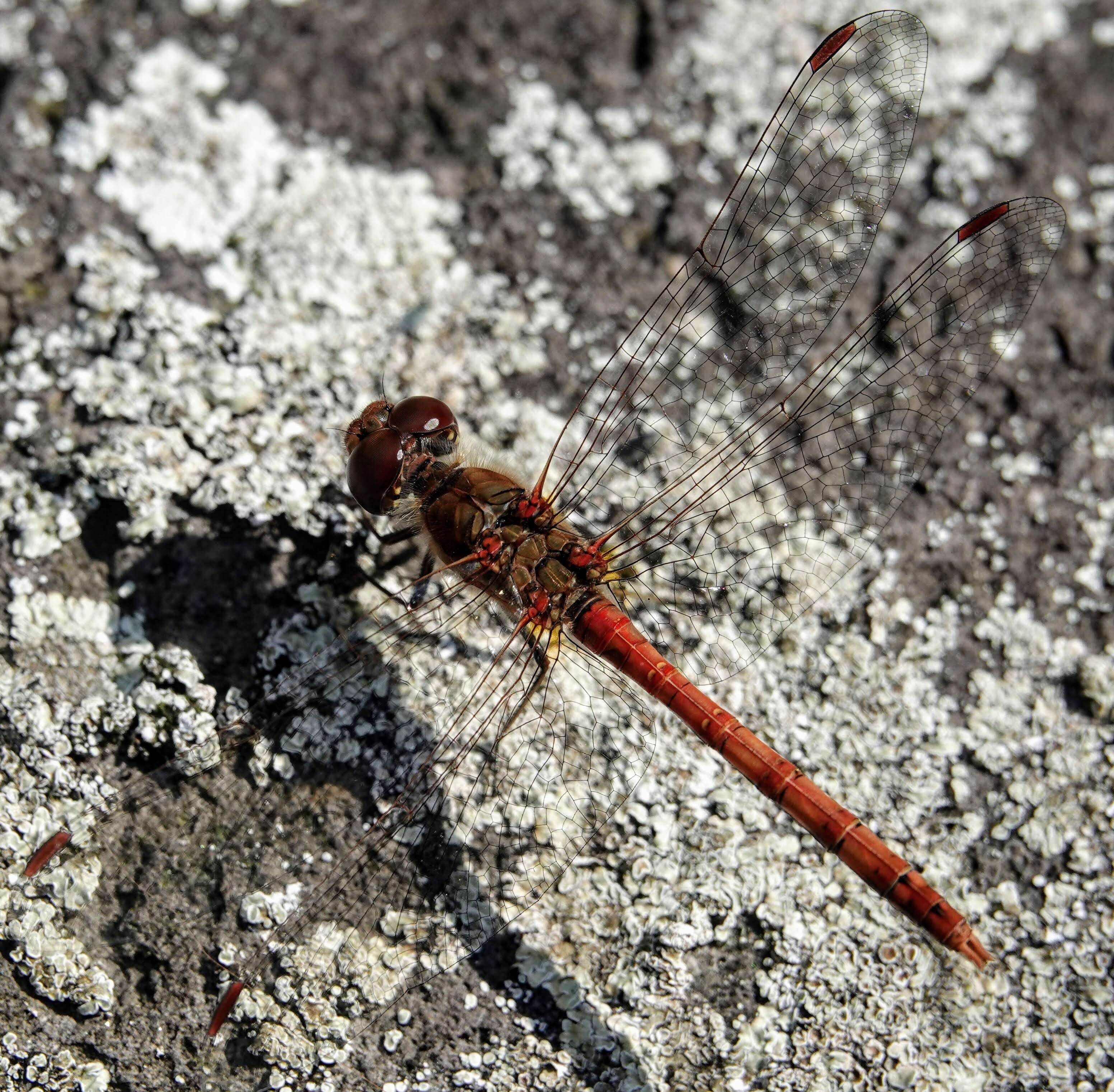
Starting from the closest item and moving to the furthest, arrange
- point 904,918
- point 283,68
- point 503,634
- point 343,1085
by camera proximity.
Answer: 1. point 343,1085
2. point 904,918
3. point 503,634
4. point 283,68

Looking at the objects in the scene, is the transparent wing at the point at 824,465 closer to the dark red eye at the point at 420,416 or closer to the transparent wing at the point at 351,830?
the transparent wing at the point at 351,830

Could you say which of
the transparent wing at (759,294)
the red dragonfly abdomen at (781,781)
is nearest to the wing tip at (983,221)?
the transparent wing at (759,294)

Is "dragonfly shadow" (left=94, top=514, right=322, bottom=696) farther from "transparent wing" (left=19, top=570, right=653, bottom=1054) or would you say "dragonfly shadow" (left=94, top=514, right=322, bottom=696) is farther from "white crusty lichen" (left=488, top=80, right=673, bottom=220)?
"white crusty lichen" (left=488, top=80, right=673, bottom=220)

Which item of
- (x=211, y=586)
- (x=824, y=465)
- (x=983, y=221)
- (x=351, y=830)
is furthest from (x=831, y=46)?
(x=351, y=830)

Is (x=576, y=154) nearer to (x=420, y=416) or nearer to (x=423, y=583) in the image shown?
(x=420, y=416)

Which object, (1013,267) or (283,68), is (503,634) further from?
(283,68)

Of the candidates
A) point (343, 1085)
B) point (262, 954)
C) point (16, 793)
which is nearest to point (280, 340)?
point (16, 793)

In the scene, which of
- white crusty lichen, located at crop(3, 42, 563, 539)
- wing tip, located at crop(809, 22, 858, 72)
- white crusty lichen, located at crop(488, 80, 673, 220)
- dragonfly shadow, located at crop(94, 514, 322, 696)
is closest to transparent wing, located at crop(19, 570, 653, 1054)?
dragonfly shadow, located at crop(94, 514, 322, 696)
